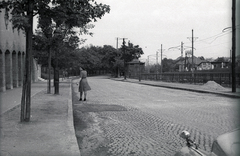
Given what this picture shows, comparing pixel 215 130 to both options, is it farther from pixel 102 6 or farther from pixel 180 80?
pixel 180 80

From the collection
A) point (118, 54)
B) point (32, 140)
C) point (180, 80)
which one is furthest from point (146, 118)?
point (118, 54)

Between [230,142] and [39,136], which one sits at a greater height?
[230,142]

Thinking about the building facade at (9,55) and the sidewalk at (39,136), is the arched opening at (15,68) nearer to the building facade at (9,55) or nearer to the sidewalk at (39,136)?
the building facade at (9,55)

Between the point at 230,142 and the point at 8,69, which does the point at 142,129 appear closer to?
the point at 230,142

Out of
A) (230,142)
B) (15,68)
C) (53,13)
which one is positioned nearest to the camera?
(230,142)

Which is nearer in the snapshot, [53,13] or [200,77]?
[53,13]

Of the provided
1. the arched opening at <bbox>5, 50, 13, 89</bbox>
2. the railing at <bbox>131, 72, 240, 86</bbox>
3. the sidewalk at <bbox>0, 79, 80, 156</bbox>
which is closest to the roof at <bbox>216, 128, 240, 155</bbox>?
the sidewalk at <bbox>0, 79, 80, 156</bbox>

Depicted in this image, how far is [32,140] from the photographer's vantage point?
566cm

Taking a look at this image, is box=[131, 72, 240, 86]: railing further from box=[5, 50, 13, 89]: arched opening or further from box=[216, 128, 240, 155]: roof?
box=[216, 128, 240, 155]: roof

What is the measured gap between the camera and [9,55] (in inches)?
854

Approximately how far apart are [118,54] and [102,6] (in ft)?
224

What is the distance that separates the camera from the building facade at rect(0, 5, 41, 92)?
766 inches

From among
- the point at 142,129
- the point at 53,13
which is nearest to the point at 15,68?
the point at 53,13

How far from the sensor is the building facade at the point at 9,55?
766 inches
